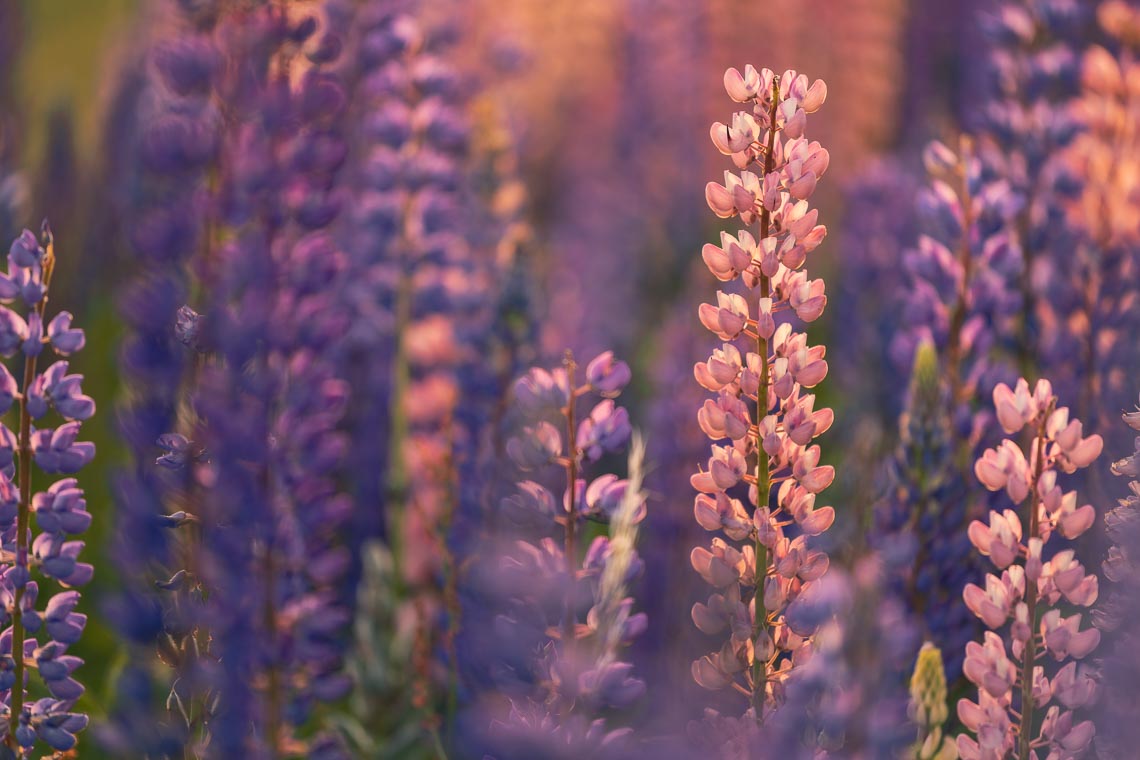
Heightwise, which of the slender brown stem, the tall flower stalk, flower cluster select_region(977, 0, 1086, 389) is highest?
flower cluster select_region(977, 0, 1086, 389)

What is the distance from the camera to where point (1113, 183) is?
238cm

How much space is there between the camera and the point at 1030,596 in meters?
1.15

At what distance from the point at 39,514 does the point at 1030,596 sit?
3.04 ft

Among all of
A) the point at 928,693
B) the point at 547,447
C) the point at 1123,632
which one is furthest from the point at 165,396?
the point at 1123,632

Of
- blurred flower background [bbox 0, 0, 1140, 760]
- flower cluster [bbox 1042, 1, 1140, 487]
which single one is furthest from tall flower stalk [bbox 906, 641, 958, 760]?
flower cluster [bbox 1042, 1, 1140, 487]

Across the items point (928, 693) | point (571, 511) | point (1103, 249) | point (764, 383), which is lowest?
point (928, 693)

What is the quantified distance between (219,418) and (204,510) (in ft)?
0.30

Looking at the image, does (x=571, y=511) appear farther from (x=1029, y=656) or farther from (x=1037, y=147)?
(x=1037, y=147)

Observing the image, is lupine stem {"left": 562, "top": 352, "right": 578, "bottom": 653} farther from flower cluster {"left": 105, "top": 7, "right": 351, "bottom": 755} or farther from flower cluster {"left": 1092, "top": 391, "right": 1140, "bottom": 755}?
flower cluster {"left": 1092, "top": 391, "right": 1140, "bottom": 755}

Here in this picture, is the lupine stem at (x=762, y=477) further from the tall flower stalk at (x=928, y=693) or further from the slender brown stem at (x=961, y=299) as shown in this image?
the slender brown stem at (x=961, y=299)

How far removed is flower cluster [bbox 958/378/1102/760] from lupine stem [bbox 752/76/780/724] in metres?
0.18

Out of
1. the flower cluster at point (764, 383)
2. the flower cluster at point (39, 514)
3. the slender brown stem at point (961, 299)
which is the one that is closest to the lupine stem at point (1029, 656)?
the flower cluster at point (764, 383)

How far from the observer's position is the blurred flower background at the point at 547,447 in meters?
1.15

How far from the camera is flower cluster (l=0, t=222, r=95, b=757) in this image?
118cm
